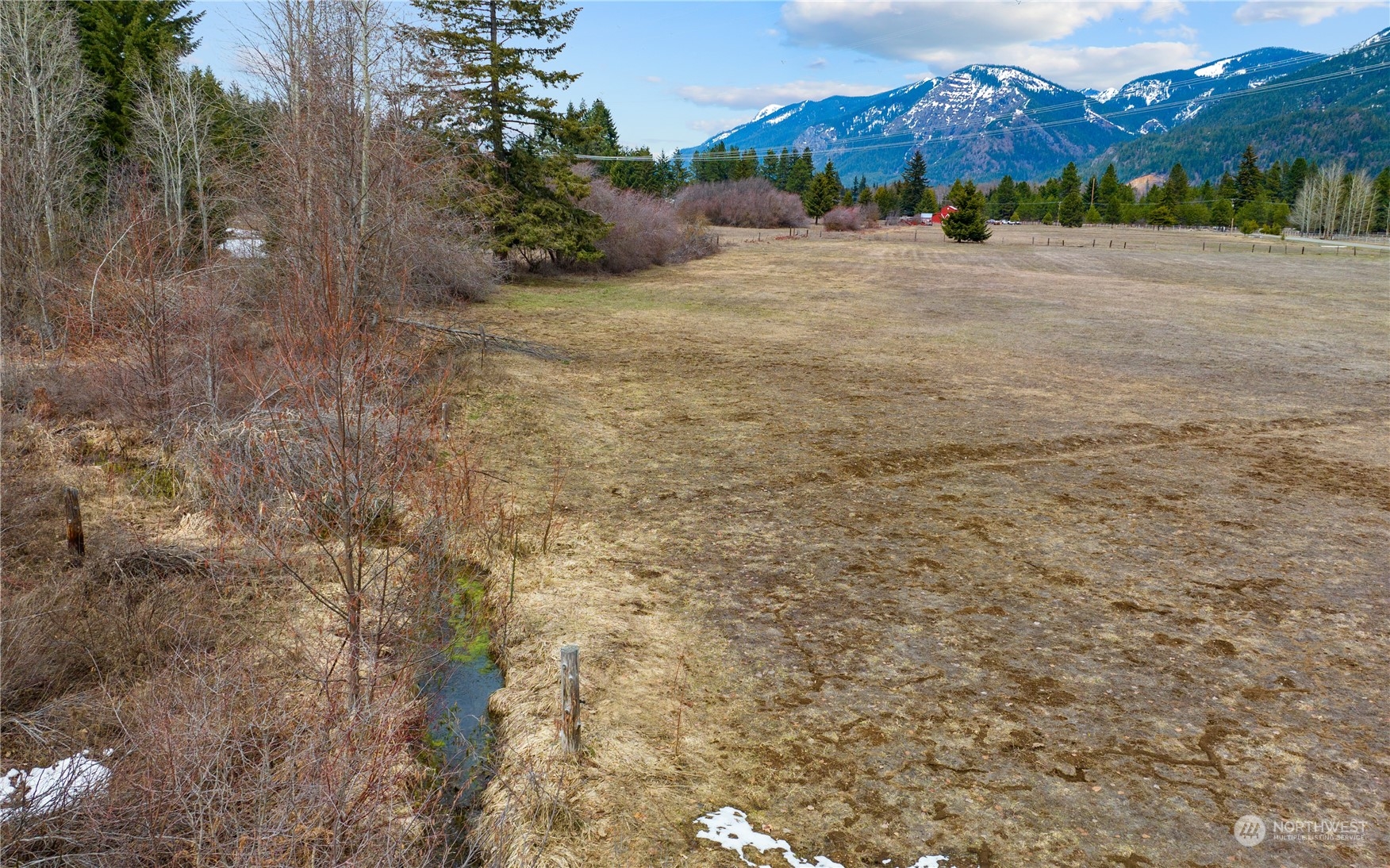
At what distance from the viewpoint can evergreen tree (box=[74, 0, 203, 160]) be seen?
32438 millimetres

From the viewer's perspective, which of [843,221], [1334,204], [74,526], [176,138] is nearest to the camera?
[74,526]

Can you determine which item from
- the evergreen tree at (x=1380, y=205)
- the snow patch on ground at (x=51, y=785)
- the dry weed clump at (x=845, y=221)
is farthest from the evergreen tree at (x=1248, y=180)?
the snow patch on ground at (x=51, y=785)

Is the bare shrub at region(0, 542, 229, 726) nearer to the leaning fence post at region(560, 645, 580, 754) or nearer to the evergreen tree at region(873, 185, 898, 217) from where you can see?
the leaning fence post at region(560, 645, 580, 754)

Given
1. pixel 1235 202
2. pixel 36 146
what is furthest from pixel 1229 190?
pixel 36 146

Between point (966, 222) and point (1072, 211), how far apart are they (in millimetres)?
42601

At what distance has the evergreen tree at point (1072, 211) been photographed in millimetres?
101562

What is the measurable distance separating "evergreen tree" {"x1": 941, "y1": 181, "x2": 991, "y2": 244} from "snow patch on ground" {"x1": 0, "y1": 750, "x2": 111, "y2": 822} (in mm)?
69322

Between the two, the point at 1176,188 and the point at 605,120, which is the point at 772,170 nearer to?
the point at 605,120

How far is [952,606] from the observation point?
8.94 m

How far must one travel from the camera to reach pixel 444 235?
24844 millimetres

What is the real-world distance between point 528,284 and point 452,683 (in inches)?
1207

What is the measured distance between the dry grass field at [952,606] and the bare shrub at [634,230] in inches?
824

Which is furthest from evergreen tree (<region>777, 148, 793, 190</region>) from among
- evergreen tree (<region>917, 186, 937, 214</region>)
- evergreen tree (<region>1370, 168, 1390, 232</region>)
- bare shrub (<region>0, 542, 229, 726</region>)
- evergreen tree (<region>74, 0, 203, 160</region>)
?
bare shrub (<region>0, 542, 229, 726</region>)

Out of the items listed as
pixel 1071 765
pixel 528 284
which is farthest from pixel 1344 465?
pixel 528 284
